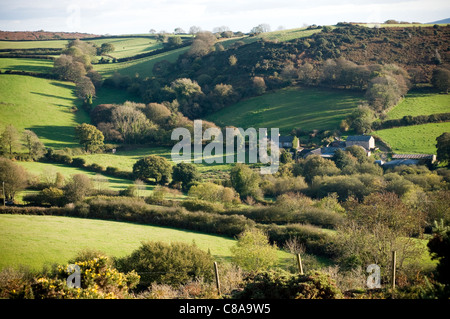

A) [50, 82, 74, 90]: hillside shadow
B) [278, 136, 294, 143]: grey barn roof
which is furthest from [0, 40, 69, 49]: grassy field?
[278, 136, 294, 143]: grey barn roof

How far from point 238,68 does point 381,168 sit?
58.8 meters

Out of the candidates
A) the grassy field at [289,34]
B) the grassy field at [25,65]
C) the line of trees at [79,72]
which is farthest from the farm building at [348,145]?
the grassy field at [25,65]

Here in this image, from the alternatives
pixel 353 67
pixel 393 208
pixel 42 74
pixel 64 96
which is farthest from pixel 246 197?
pixel 42 74

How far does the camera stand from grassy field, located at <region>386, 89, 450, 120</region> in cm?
6294

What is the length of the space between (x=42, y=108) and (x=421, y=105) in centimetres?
7346

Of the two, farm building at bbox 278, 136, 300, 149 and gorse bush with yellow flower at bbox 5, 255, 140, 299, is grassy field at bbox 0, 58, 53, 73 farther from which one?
gorse bush with yellow flower at bbox 5, 255, 140, 299

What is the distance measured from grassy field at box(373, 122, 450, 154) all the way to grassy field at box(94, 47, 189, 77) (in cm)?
7021

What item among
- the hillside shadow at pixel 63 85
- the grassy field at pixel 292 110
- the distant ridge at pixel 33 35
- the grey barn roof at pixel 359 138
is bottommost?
the grey barn roof at pixel 359 138

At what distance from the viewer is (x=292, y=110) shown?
245 ft

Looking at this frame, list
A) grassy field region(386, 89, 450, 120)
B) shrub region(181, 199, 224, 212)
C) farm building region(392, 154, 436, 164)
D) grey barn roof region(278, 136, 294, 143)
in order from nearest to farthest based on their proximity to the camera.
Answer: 1. shrub region(181, 199, 224, 212)
2. farm building region(392, 154, 436, 164)
3. grey barn roof region(278, 136, 294, 143)
4. grassy field region(386, 89, 450, 120)

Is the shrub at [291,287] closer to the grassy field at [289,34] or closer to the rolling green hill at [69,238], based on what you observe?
the rolling green hill at [69,238]

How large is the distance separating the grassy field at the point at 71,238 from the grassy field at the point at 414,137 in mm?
35968

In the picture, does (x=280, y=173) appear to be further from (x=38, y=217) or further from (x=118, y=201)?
(x=38, y=217)

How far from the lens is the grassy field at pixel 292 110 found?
68.4 metres
